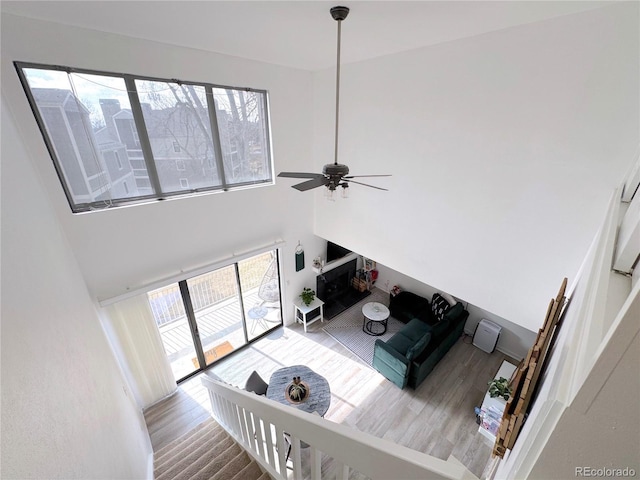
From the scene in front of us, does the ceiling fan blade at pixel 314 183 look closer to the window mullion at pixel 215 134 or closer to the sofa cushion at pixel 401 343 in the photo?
the window mullion at pixel 215 134

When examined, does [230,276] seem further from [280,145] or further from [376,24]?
[376,24]

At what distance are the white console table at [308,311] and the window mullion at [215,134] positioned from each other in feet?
10.3

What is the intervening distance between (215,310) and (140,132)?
3.37m

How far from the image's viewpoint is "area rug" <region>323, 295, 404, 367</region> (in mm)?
5699

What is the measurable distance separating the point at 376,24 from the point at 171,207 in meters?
3.26

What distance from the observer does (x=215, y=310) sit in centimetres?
528

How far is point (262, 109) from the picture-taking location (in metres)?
4.20

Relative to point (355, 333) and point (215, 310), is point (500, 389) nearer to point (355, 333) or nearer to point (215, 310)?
point (355, 333)

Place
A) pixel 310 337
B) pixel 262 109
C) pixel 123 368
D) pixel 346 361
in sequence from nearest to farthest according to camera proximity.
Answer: pixel 123 368
pixel 262 109
pixel 346 361
pixel 310 337

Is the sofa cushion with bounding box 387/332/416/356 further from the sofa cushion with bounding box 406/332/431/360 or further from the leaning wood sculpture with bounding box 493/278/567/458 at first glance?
the leaning wood sculpture with bounding box 493/278/567/458

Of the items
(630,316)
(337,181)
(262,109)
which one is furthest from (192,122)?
(630,316)

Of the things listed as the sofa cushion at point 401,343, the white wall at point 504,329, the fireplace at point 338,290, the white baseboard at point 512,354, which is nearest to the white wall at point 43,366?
the sofa cushion at point 401,343

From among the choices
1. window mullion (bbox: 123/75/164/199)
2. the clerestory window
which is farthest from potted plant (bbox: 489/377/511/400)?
window mullion (bbox: 123/75/164/199)

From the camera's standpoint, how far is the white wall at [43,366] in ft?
3.21
